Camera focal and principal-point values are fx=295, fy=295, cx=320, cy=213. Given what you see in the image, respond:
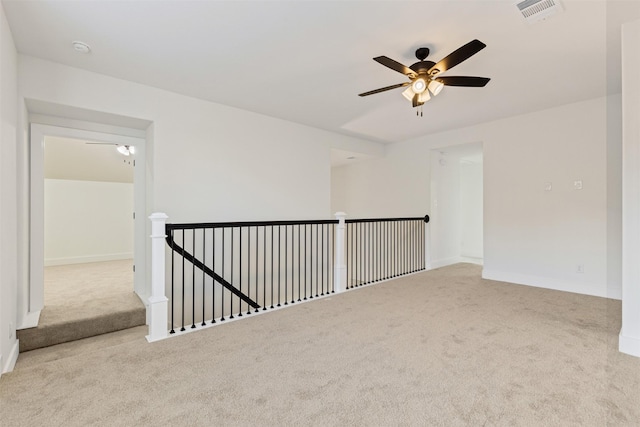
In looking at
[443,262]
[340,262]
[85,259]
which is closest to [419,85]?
[340,262]

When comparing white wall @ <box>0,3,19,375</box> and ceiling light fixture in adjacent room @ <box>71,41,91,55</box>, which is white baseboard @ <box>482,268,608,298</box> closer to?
white wall @ <box>0,3,19,375</box>

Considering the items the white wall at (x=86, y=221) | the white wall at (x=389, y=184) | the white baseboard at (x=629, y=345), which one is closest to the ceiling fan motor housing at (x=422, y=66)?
the white baseboard at (x=629, y=345)

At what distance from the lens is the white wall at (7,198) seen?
204 cm

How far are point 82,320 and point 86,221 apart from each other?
13.8 feet

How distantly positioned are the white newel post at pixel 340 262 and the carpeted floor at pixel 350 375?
931 mm

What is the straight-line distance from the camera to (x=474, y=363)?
208 cm

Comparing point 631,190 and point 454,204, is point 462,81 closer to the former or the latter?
point 631,190

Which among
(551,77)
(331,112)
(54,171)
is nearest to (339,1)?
(331,112)

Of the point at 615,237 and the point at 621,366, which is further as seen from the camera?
the point at 615,237

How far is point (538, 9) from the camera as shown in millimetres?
2084

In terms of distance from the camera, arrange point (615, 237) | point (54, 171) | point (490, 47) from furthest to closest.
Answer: point (54, 171)
point (615, 237)
point (490, 47)

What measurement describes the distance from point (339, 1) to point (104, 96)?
267 cm

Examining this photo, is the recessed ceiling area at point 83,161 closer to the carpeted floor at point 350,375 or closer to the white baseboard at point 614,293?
the carpeted floor at point 350,375

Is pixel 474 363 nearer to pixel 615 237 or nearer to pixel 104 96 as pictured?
pixel 615 237
